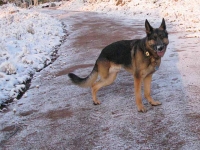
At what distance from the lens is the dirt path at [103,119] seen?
12.6ft

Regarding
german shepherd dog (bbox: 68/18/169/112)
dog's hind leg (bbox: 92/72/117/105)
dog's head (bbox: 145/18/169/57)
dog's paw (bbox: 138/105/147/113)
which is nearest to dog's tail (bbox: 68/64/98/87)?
german shepherd dog (bbox: 68/18/169/112)

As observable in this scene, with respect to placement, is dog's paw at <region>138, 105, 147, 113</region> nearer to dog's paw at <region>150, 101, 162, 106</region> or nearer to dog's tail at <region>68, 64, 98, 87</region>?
dog's paw at <region>150, 101, 162, 106</region>

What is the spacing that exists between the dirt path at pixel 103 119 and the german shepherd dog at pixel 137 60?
373 mm

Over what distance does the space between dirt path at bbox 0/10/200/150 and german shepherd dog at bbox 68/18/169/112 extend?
373 mm

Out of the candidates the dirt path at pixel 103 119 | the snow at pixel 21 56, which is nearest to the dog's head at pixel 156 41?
the dirt path at pixel 103 119

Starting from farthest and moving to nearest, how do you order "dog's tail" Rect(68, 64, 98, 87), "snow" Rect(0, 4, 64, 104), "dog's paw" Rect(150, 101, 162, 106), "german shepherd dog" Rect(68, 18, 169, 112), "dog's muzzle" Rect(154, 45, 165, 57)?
"snow" Rect(0, 4, 64, 104) → "dog's tail" Rect(68, 64, 98, 87) → "dog's paw" Rect(150, 101, 162, 106) → "german shepherd dog" Rect(68, 18, 169, 112) → "dog's muzzle" Rect(154, 45, 165, 57)

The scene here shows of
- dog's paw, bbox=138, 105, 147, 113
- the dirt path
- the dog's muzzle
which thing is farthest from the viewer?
dog's paw, bbox=138, 105, 147, 113

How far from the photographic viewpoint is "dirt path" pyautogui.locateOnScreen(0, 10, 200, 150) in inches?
152

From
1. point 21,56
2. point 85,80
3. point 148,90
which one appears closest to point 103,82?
point 85,80

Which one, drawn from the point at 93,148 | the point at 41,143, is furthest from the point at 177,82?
the point at 41,143

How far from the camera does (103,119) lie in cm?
462

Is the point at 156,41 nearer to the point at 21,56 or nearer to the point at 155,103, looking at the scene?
the point at 155,103

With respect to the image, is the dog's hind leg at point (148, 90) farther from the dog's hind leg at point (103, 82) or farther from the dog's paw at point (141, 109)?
the dog's hind leg at point (103, 82)

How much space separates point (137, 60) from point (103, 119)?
1.19 meters
